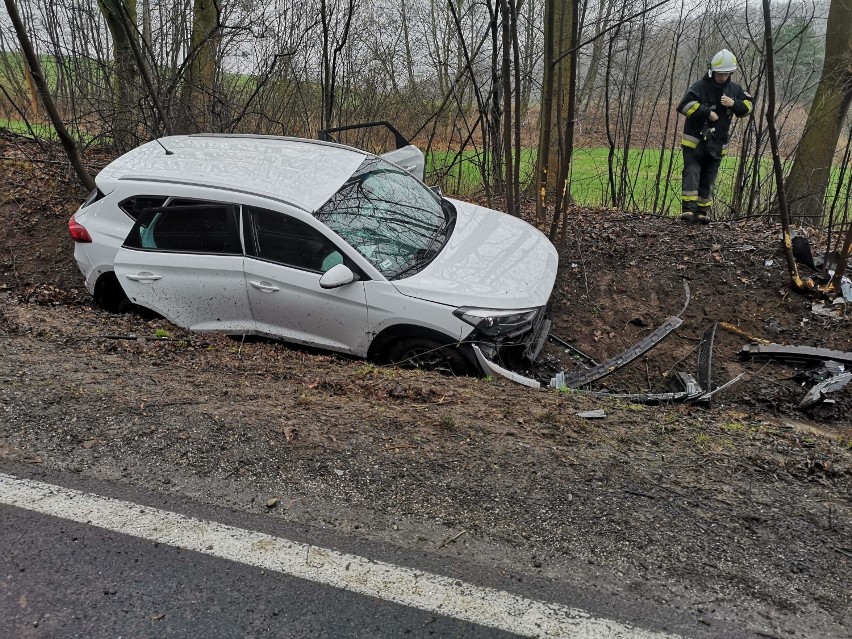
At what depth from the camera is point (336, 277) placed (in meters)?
4.80

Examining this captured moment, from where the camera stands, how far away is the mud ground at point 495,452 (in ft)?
8.19

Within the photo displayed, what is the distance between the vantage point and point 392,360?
5.12 meters

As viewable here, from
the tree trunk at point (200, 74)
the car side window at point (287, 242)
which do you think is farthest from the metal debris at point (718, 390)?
the tree trunk at point (200, 74)

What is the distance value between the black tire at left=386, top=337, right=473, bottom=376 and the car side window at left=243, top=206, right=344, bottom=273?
0.84 metres

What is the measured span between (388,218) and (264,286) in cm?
121

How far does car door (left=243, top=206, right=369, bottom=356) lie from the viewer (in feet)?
16.5

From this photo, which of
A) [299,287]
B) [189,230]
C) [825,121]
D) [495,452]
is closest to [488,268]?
[299,287]

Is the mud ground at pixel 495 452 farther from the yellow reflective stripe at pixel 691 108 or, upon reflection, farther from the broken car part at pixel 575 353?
the yellow reflective stripe at pixel 691 108

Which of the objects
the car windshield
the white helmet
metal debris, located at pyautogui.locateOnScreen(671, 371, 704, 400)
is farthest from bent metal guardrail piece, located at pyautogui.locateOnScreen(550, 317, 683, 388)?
the white helmet

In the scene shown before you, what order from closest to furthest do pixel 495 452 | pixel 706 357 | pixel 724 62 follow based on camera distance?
pixel 495 452, pixel 706 357, pixel 724 62

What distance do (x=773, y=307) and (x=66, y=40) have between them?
11542 millimetres

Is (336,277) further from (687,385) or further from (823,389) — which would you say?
(823,389)

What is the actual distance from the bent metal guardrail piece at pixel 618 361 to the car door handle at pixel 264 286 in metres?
2.40

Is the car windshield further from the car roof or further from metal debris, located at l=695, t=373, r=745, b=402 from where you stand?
metal debris, located at l=695, t=373, r=745, b=402
